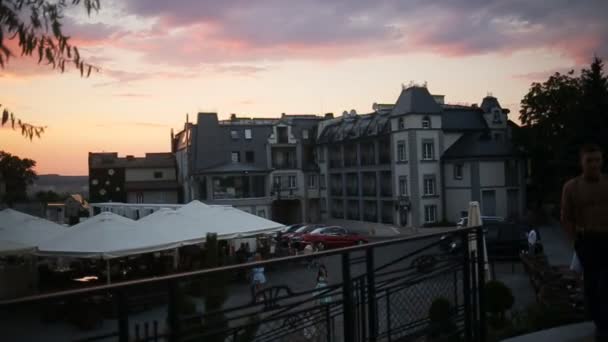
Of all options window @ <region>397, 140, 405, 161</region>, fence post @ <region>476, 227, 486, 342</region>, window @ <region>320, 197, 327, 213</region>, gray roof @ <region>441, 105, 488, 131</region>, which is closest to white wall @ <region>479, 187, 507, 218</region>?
gray roof @ <region>441, 105, 488, 131</region>

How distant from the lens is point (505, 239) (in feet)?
81.5

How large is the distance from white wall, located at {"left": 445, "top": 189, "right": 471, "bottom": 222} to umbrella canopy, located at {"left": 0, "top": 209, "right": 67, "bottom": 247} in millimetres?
32183

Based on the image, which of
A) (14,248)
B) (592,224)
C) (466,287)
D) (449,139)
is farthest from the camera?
(449,139)

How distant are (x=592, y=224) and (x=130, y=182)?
6519cm

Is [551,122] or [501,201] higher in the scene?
[551,122]

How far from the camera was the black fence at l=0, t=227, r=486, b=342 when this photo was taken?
2998 mm

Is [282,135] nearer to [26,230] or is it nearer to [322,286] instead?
[26,230]

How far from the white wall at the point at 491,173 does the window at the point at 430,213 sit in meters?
4.14

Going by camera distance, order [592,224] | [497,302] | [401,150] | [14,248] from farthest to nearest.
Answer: [401,150] < [14,248] < [497,302] < [592,224]

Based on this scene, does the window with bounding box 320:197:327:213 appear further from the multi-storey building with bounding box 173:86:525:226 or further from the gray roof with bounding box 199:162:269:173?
the gray roof with bounding box 199:162:269:173

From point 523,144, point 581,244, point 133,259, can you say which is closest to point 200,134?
point 523,144

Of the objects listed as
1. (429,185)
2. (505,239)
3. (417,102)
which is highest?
(417,102)

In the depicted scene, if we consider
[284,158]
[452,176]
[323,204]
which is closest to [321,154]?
[284,158]

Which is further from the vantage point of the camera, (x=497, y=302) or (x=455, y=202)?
(x=455, y=202)
